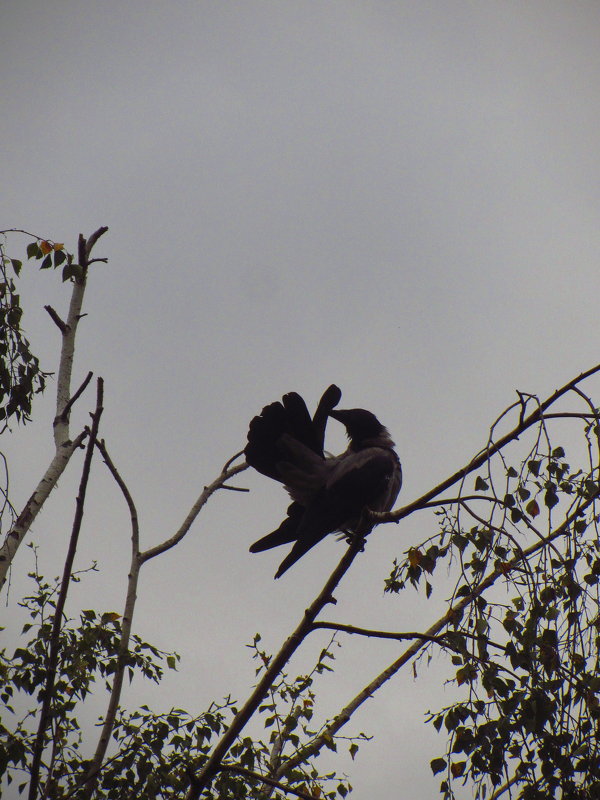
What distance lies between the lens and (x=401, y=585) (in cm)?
440

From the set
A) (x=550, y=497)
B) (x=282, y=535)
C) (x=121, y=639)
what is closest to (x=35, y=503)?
(x=121, y=639)

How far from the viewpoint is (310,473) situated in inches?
236

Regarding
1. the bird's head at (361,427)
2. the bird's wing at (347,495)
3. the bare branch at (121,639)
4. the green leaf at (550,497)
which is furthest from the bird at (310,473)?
the green leaf at (550,497)

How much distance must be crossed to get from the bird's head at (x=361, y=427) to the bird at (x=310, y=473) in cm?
41

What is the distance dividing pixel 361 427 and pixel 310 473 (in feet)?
3.73

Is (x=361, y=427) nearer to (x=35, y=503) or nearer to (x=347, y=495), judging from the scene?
(x=347, y=495)

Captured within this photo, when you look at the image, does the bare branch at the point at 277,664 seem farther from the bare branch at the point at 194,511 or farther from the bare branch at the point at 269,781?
the bare branch at the point at 194,511

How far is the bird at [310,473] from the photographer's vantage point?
18.6 feet

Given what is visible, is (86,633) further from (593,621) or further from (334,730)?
(593,621)

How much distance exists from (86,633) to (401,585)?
2.55 meters

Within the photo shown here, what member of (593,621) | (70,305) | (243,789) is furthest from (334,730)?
(70,305)

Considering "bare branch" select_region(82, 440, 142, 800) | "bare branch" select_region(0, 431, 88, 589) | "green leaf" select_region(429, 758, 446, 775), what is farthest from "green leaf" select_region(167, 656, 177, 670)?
"green leaf" select_region(429, 758, 446, 775)

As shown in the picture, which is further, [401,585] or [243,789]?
[243,789]

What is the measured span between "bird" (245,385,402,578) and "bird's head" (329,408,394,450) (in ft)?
1.33
